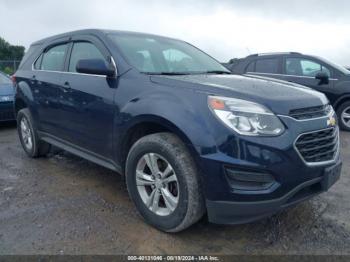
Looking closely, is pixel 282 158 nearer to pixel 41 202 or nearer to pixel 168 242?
pixel 168 242

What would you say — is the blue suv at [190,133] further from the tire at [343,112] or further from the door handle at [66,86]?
the tire at [343,112]

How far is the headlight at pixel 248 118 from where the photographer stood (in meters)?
2.46

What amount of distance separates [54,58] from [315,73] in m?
5.49

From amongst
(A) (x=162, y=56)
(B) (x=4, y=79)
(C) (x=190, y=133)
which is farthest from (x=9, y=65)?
(C) (x=190, y=133)

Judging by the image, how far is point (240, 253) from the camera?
2.65 meters

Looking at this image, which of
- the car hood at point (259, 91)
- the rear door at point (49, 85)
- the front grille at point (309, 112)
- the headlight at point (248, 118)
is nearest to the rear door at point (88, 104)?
the rear door at point (49, 85)

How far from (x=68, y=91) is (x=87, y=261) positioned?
199 cm

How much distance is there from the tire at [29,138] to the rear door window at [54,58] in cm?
77

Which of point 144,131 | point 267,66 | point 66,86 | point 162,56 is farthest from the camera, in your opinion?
point 267,66

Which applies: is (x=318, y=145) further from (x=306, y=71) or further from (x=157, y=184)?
(x=306, y=71)

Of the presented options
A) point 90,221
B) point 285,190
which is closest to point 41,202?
point 90,221

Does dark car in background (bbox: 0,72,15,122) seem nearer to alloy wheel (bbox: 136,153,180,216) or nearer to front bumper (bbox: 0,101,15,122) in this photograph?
front bumper (bbox: 0,101,15,122)

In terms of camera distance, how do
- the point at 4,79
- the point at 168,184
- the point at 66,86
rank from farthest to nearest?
the point at 4,79
the point at 66,86
the point at 168,184

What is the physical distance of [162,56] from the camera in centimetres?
369
